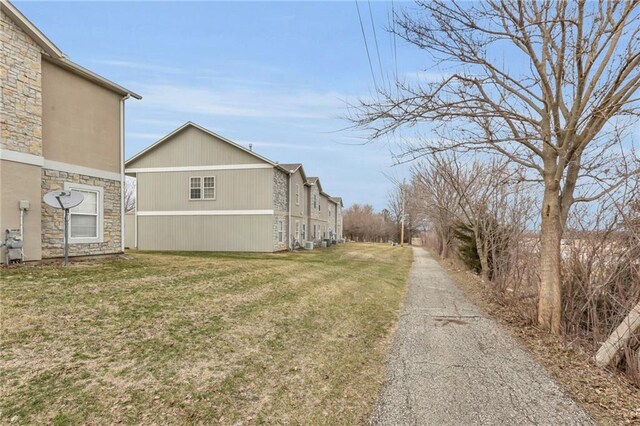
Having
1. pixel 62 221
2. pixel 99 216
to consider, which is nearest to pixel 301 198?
pixel 99 216

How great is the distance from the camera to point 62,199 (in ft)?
27.1

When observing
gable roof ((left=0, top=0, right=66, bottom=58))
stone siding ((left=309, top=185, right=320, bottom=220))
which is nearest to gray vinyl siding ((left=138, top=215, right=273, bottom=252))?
stone siding ((left=309, top=185, right=320, bottom=220))

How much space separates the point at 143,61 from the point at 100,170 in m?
5.73

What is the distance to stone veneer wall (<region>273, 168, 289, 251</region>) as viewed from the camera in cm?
1889

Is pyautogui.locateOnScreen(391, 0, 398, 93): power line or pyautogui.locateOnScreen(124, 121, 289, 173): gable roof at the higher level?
pyautogui.locateOnScreen(124, 121, 289, 173): gable roof

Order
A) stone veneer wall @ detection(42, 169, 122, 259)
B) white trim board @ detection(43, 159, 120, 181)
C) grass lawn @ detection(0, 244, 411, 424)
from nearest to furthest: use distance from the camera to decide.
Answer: grass lawn @ detection(0, 244, 411, 424) < stone veneer wall @ detection(42, 169, 122, 259) < white trim board @ detection(43, 159, 120, 181)

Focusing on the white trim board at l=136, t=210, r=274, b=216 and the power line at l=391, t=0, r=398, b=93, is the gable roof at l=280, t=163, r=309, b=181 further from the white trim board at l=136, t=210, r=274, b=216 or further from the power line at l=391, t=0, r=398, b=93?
the power line at l=391, t=0, r=398, b=93

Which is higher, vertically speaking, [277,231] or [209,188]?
[209,188]

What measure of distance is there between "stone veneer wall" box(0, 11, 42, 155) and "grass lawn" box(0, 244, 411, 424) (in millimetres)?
2874

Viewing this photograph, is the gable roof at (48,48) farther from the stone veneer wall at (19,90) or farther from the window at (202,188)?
the window at (202,188)

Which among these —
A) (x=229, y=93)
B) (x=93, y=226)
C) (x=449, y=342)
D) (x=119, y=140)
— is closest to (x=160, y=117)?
(x=229, y=93)

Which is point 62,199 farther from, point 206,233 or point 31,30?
point 206,233

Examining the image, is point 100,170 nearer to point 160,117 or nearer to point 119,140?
point 119,140

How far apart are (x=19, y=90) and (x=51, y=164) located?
1.79 metres
